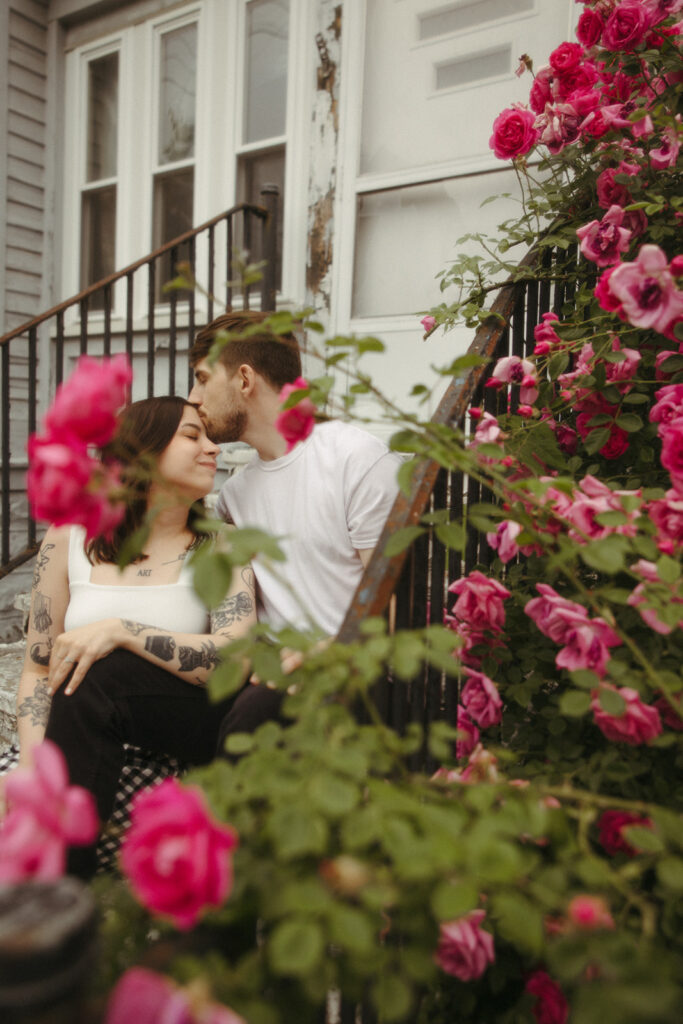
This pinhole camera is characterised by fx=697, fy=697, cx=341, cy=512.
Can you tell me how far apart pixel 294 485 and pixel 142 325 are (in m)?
2.72

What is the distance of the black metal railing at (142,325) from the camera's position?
3289 mm

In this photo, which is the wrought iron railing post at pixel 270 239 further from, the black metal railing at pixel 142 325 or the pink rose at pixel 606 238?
the pink rose at pixel 606 238

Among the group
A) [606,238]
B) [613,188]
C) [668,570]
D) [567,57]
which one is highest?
[567,57]

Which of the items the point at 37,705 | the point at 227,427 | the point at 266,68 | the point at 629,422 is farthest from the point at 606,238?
the point at 266,68

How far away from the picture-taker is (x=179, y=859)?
57 centimetres

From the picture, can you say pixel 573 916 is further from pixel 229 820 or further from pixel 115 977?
pixel 115 977

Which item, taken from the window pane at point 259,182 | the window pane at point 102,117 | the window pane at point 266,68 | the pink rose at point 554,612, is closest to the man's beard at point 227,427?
the pink rose at point 554,612

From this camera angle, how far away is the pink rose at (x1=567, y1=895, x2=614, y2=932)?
64 cm

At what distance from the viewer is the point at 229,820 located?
0.73 metres

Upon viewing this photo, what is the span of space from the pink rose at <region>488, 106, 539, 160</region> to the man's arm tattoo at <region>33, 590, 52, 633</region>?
5.49 ft

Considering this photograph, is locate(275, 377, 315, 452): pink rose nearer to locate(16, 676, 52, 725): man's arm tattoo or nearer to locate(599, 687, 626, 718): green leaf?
locate(599, 687, 626, 718): green leaf

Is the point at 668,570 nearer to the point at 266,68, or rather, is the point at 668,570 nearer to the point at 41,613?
the point at 41,613

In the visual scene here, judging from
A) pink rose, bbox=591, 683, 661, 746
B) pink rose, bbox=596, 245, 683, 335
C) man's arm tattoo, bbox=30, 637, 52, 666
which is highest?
pink rose, bbox=596, 245, 683, 335

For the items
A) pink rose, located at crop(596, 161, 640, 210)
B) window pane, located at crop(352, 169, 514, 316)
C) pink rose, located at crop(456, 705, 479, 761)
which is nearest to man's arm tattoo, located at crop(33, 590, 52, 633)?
pink rose, located at crop(456, 705, 479, 761)
